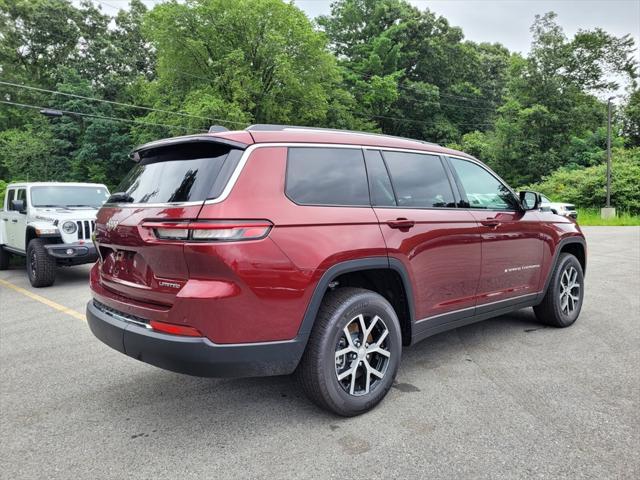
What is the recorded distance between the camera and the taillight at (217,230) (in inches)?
97.4

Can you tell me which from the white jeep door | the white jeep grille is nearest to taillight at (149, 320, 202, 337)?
the white jeep grille

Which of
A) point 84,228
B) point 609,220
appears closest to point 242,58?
point 609,220

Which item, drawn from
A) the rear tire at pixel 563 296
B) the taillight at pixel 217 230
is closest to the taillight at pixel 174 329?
the taillight at pixel 217 230

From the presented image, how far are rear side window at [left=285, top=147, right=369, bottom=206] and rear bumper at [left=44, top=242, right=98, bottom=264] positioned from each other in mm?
6024

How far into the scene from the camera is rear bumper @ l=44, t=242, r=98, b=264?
7.78 metres

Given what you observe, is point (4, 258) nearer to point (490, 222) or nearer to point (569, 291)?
point (490, 222)

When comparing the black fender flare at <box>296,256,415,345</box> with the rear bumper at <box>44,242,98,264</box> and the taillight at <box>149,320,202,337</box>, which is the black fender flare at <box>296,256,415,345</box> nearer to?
the taillight at <box>149,320,202,337</box>

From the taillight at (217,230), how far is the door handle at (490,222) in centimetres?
215

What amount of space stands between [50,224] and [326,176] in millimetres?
6874

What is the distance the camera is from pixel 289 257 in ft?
8.61

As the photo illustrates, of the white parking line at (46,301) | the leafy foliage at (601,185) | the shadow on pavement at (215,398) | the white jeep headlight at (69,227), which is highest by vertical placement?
the leafy foliage at (601,185)

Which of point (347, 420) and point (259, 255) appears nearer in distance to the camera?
point (259, 255)

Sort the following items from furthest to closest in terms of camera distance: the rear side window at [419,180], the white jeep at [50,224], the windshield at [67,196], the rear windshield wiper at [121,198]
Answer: the windshield at [67,196], the white jeep at [50,224], the rear side window at [419,180], the rear windshield wiper at [121,198]

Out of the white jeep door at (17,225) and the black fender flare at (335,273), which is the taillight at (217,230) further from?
the white jeep door at (17,225)
